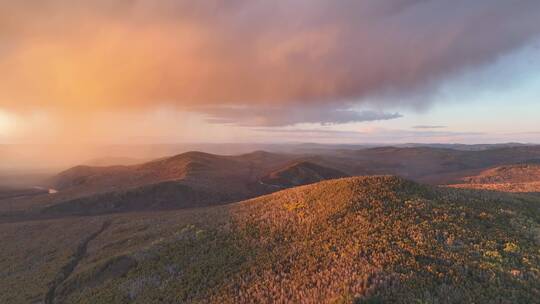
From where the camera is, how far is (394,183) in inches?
1200

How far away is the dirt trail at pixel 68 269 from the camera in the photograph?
24.2 metres

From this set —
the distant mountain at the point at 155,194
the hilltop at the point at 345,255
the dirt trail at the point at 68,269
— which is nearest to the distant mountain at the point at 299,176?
the distant mountain at the point at 155,194

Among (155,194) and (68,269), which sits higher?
(68,269)

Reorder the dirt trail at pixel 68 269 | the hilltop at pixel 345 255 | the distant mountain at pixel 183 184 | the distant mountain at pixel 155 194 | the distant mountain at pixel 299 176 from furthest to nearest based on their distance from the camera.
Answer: the distant mountain at pixel 299 176
the distant mountain at pixel 183 184
the distant mountain at pixel 155 194
the dirt trail at pixel 68 269
the hilltop at pixel 345 255

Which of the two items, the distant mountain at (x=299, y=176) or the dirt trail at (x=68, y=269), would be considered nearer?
the dirt trail at (x=68, y=269)

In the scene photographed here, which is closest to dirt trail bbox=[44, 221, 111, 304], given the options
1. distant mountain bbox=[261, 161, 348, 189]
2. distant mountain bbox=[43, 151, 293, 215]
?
distant mountain bbox=[43, 151, 293, 215]

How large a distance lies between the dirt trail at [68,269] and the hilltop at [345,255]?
1.64ft

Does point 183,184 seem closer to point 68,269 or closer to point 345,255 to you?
point 68,269

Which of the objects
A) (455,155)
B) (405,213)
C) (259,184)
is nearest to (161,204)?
(259,184)

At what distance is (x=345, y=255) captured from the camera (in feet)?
57.7

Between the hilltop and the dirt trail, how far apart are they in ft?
1.64

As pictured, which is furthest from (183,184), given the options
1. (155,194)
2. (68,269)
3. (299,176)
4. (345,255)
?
(345,255)

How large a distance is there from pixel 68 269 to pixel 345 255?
28338mm

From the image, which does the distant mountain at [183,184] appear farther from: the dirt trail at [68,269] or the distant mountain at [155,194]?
the dirt trail at [68,269]
